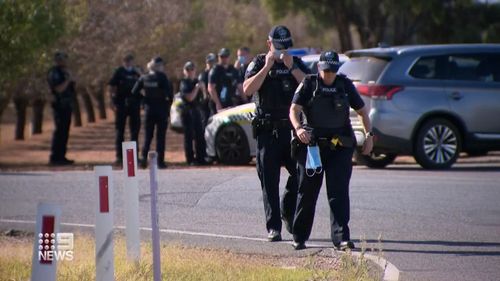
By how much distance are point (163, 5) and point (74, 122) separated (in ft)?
57.5

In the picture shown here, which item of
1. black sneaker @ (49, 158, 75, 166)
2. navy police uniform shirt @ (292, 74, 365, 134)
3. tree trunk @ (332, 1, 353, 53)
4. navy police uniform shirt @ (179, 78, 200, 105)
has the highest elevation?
tree trunk @ (332, 1, 353, 53)

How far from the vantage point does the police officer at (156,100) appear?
1870 centimetres

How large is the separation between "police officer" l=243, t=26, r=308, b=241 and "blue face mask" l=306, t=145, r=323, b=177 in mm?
673

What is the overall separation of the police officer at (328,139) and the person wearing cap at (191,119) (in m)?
9.78

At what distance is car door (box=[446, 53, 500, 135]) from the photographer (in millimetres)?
16875

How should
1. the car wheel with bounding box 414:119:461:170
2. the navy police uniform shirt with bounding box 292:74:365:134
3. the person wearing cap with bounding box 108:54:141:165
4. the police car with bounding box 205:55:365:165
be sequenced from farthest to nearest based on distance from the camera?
the person wearing cap with bounding box 108:54:141:165, the police car with bounding box 205:55:365:165, the car wheel with bounding box 414:119:461:170, the navy police uniform shirt with bounding box 292:74:365:134

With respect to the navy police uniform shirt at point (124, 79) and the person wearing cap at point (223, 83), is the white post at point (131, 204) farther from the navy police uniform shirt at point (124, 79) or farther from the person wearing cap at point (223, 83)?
the navy police uniform shirt at point (124, 79)

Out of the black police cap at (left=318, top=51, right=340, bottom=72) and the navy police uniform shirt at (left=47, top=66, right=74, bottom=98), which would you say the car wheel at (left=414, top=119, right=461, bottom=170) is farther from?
the black police cap at (left=318, top=51, right=340, bottom=72)

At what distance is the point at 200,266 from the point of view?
372 inches

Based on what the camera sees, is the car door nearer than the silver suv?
No

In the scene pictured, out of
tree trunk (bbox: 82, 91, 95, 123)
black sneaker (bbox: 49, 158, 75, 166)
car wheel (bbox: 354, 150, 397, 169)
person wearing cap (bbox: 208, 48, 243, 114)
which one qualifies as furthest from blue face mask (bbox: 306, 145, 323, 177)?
tree trunk (bbox: 82, 91, 95, 123)

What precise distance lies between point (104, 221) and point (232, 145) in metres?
11.4

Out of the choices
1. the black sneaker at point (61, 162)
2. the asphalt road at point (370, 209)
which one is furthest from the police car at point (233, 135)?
the black sneaker at point (61, 162)

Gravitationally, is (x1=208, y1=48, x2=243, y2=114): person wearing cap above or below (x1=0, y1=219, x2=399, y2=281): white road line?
above
